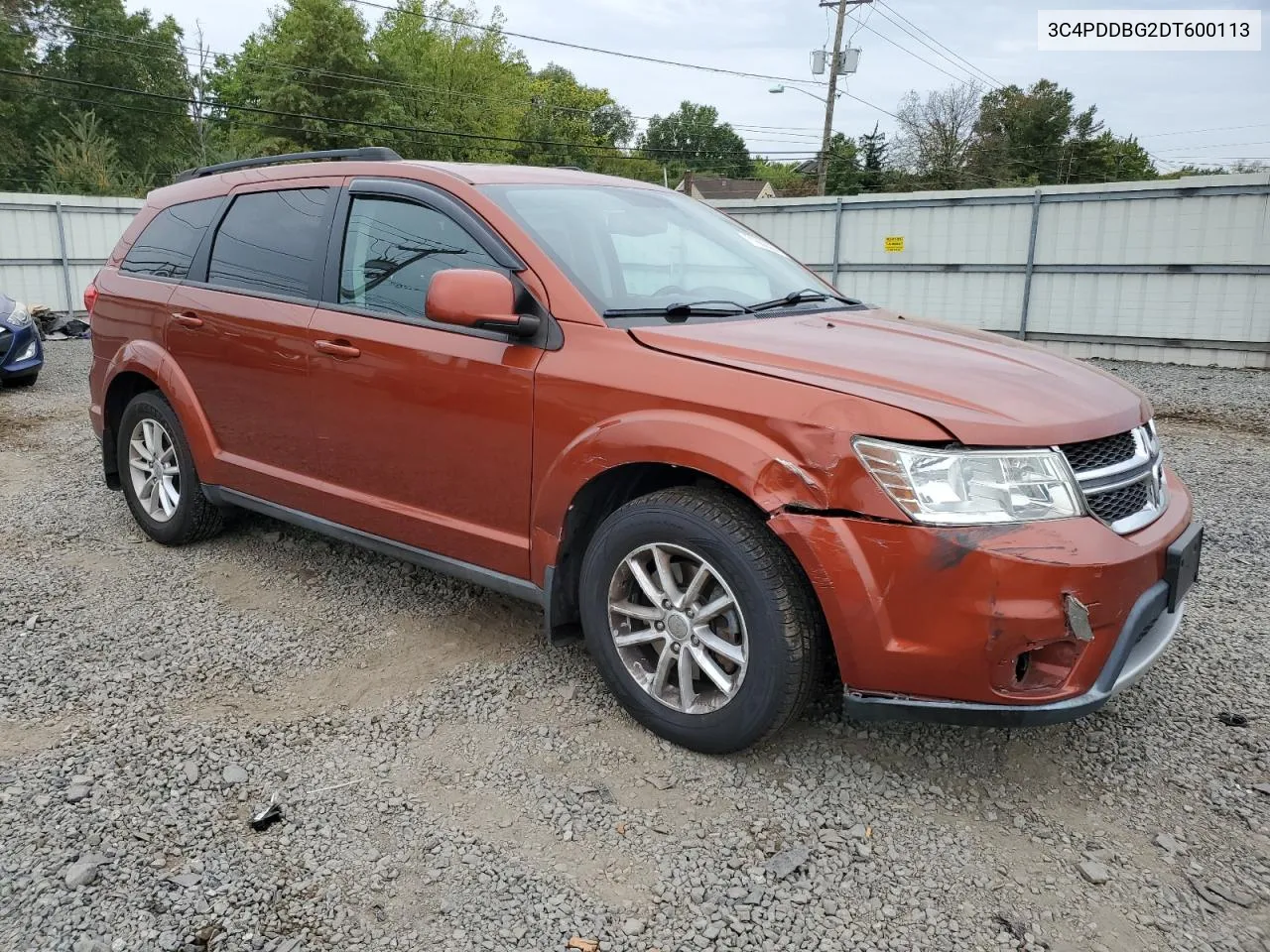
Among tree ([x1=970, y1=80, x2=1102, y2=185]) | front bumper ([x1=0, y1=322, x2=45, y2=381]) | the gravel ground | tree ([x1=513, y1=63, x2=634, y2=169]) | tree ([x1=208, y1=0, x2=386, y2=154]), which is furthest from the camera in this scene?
tree ([x1=513, y1=63, x2=634, y2=169])

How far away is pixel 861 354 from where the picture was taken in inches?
106

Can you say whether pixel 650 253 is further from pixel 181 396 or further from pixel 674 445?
pixel 181 396

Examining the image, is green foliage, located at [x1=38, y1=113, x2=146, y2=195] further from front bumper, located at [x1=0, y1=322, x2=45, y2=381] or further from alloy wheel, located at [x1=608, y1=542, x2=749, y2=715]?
alloy wheel, located at [x1=608, y1=542, x2=749, y2=715]

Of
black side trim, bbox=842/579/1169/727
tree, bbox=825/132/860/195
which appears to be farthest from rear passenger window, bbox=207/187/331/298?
tree, bbox=825/132/860/195

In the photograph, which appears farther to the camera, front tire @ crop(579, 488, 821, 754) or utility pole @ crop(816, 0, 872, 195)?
utility pole @ crop(816, 0, 872, 195)

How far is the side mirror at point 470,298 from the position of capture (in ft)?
9.41

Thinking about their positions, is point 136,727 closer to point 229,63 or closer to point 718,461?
point 718,461

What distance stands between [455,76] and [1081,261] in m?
45.2

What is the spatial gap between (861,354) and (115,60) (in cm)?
5306

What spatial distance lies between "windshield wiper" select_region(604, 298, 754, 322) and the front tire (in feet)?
2.02

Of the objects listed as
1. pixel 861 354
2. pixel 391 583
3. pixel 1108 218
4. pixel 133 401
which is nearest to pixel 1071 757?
pixel 861 354

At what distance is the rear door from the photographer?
3748 millimetres

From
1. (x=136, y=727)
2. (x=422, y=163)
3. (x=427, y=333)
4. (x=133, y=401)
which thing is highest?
(x=422, y=163)

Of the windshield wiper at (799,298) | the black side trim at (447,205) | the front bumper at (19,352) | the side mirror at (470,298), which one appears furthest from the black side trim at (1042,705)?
the front bumper at (19,352)
